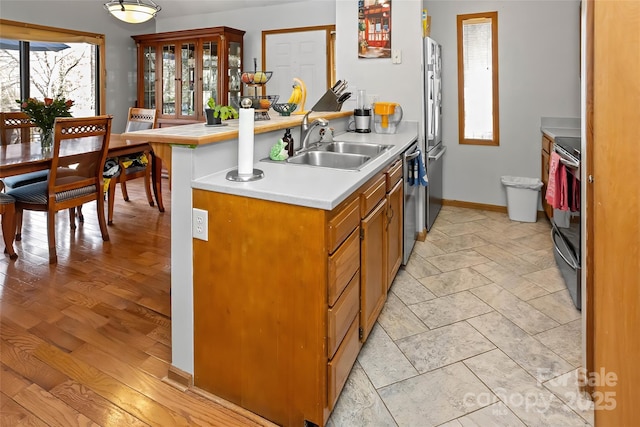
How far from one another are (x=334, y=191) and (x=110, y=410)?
118 centimetres

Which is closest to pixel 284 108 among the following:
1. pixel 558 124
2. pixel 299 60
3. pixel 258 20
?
pixel 558 124

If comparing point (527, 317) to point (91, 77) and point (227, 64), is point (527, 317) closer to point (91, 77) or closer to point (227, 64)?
point (227, 64)

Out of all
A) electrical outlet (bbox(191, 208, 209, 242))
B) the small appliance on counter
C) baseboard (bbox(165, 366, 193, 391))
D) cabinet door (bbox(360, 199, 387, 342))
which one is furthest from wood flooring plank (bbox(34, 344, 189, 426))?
the small appliance on counter

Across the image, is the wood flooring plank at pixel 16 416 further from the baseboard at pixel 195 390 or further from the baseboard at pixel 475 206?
the baseboard at pixel 475 206

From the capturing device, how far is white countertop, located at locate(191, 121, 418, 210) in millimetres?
1356

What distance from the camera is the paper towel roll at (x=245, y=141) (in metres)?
1.57

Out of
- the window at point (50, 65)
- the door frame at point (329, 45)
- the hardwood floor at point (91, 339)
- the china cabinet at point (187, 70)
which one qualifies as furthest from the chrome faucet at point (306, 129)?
the window at point (50, 65)

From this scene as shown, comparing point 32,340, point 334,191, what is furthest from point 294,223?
point 32,340

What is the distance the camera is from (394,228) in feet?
8.05

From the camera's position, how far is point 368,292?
6.21 feet

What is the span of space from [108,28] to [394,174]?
17.6ft

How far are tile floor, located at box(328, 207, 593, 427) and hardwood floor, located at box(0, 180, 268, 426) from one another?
564 mm

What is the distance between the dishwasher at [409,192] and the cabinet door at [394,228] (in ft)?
0.48

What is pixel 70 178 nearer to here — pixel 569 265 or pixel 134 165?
pixel 134 165
